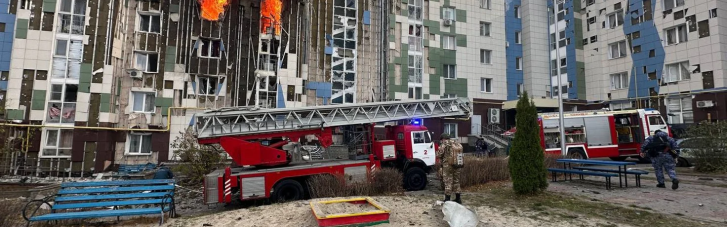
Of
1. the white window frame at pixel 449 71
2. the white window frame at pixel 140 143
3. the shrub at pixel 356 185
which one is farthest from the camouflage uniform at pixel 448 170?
the white window frame at pixel 449 71

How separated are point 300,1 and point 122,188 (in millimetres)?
18860

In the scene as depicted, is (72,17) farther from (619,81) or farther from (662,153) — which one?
(619,81)

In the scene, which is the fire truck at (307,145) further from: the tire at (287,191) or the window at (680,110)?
the window at (680,110)

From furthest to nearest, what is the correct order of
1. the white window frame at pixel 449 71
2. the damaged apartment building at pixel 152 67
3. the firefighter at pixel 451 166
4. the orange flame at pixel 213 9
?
the white window frame at pixel 449 71, the orange flame at pixel 213 9, the damaged apartment building at pixel 152 67, the firefighter at pixel 451 166

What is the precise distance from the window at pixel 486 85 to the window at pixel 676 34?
12977 millimetres

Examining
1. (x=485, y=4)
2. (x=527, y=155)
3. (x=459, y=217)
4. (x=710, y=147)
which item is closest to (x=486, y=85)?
(x=485, y=4)

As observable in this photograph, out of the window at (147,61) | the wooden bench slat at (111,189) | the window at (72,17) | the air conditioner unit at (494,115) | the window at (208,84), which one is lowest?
the wooden bench slat at (111,189)

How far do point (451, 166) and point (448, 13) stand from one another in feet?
78.3

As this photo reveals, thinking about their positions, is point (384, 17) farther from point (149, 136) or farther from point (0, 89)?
point (0, 89)

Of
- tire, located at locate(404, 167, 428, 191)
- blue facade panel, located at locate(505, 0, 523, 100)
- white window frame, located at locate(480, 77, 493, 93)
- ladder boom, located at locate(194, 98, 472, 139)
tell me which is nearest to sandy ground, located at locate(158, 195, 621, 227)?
ladder boom, located at locate(194, 98, 472, 139)

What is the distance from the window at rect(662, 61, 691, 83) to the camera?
26.6 metres

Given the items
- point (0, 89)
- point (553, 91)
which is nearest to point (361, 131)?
point (0, 89)

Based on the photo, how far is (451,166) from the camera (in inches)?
373

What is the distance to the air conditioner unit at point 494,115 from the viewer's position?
1183 inches
